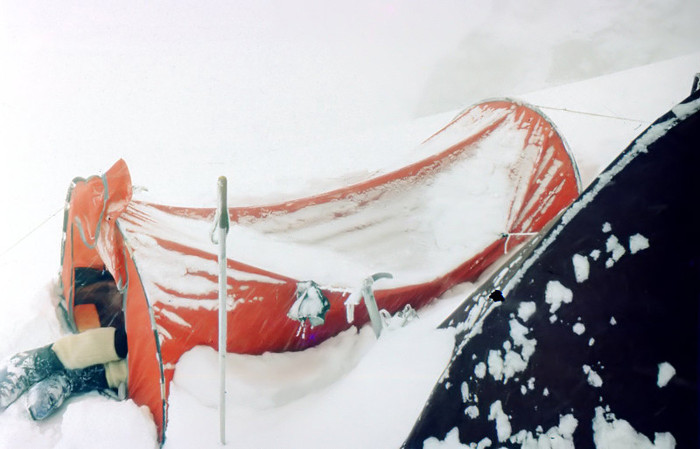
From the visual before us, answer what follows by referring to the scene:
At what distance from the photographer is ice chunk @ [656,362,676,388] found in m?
0.74

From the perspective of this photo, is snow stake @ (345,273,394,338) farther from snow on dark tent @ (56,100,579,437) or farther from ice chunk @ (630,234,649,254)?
ice chunk @ (630,234,649,254)

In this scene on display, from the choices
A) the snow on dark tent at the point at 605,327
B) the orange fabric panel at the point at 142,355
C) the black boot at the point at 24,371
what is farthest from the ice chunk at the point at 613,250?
the black boot at the point at 24,371

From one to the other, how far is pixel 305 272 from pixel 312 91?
11.1 m

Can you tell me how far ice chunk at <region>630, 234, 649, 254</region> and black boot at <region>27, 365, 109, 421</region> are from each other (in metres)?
2.04

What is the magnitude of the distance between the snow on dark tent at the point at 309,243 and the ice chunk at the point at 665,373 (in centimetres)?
113

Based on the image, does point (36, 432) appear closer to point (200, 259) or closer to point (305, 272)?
point (200, 259)

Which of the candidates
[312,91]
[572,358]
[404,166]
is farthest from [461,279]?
[312,91]

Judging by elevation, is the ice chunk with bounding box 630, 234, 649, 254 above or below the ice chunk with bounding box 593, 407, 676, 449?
above

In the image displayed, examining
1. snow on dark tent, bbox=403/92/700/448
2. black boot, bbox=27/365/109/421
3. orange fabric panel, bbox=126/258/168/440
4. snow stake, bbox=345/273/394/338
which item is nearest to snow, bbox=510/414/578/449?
snow on dark tent, bbox=403/92/700/448

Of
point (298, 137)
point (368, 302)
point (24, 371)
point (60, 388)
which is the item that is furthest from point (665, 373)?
point (298, 137)

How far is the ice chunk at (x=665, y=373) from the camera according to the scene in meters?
0.74

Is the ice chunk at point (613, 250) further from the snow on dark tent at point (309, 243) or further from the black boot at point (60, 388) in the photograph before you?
the black boot at point (60, 388)

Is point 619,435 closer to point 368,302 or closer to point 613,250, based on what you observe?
point 613,250

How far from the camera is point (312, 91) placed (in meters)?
12.3
